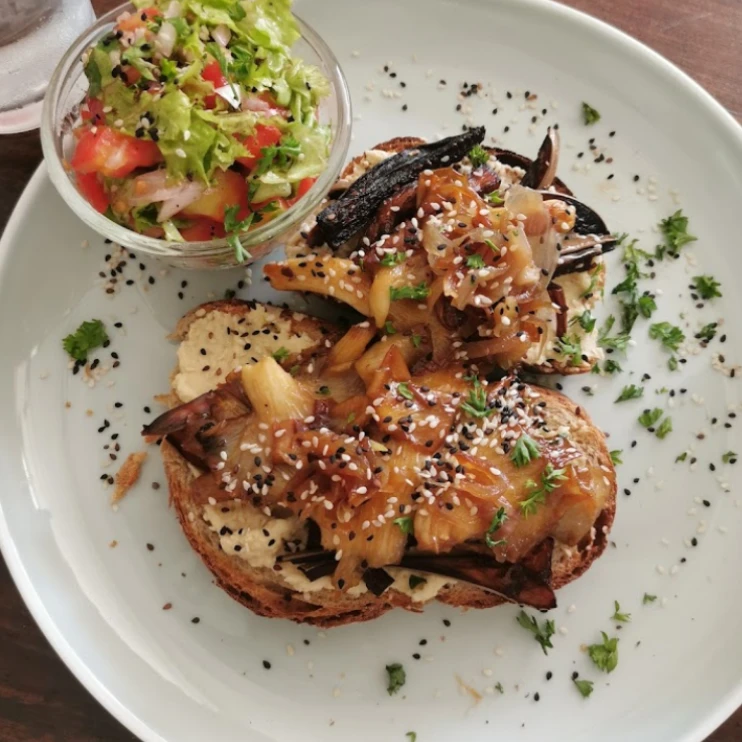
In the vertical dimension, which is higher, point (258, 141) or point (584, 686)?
point (258, 141)

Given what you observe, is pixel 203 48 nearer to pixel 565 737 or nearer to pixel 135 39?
pixel 135 39

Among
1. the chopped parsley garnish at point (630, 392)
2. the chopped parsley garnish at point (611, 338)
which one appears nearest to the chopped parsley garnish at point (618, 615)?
the chopped parsley garnish at point (630, 392)

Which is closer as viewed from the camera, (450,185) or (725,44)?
(450,185)

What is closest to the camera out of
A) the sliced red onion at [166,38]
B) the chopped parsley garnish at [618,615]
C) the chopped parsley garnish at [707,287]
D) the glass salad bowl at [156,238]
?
the sliced red onion at [166,38]

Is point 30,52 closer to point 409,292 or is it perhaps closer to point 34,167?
point 34,167

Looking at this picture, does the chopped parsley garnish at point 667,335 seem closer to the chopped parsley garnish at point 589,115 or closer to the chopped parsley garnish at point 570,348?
the chopped parsley garnish at point 570,348

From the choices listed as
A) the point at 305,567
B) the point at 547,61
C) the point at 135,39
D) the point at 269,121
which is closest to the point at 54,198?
the point at 135,39

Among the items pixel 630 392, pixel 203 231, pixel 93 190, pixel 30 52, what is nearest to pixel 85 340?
pixel 93 190
